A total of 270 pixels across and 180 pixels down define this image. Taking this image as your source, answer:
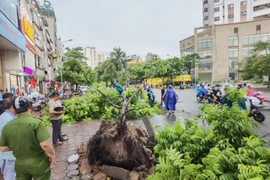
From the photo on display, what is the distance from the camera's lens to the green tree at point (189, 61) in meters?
47.4

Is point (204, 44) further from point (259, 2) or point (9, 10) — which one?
point (9, 10)

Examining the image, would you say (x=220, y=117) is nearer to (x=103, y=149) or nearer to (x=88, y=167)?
(x=103, y=149)

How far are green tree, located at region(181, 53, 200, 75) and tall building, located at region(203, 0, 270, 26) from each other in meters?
20.5

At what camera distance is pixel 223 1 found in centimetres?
5697

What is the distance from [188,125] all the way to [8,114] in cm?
288

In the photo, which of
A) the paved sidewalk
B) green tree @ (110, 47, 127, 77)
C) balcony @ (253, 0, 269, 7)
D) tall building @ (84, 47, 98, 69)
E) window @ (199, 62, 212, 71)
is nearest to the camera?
the paved sidewalk

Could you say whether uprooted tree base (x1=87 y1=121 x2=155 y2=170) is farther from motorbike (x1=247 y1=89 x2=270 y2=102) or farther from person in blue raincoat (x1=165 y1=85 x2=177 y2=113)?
motorbike (x1=247 y1=89 x2=270 y2=102)

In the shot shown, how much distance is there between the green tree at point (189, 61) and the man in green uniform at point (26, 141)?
1899 inches

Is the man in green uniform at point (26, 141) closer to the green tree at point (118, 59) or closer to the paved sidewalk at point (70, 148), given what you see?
the paved sidewalk at point (70, 148)

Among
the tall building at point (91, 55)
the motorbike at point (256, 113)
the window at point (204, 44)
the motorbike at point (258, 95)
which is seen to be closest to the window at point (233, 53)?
the window at point (204, 44)

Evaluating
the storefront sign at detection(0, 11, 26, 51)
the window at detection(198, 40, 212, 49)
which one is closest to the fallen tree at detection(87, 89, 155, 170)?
the storefront sign at detection(0, 11, 26, 51)

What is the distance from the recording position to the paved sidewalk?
3.60 metres

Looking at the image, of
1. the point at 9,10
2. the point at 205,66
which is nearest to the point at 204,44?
the point at 205,66

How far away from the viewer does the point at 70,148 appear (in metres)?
5.03
